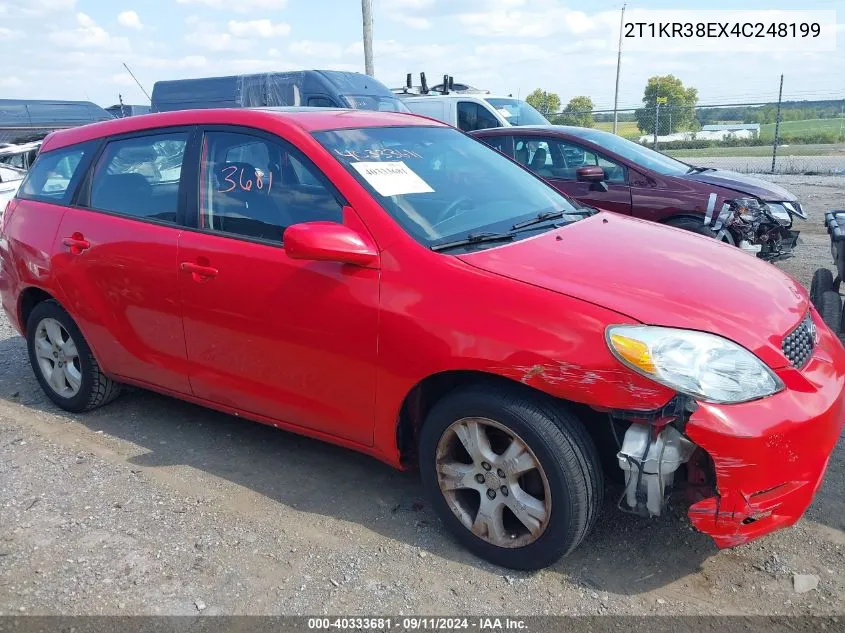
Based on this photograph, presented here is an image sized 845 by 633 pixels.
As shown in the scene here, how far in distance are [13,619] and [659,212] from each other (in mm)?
6529

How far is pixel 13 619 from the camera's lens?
2809mm

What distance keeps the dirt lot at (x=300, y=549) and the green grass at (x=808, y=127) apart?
3158 centimetres

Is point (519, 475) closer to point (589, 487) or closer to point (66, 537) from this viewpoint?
point (589, 487)

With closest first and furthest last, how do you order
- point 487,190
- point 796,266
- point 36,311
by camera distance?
point 487,190
point 36,311
point 796,266

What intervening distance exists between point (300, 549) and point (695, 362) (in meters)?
1.77

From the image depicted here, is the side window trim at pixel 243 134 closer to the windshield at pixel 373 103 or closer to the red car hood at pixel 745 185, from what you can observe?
the red car hood at pixel 745 185

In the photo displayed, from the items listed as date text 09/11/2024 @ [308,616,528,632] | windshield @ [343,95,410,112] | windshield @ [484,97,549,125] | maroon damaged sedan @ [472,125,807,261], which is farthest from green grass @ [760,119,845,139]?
date text 09/11/2024 @ [308,616,528,632]

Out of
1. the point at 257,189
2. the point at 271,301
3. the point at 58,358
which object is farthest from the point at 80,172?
the point at 271,301

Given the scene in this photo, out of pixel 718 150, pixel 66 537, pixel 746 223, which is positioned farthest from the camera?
pixel 718 150

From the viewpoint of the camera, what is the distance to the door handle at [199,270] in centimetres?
361

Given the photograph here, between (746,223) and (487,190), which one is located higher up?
(487,190)

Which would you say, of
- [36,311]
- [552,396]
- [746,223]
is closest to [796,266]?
[746,223]

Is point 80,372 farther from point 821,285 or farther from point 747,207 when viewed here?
point 747,207

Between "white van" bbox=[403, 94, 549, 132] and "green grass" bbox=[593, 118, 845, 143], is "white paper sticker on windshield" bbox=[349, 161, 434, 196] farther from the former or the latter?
"green grass" bbox=[593, 118, 845, 143]
